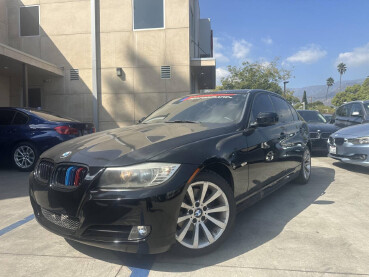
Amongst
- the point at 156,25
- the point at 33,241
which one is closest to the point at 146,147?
the point at 33,241

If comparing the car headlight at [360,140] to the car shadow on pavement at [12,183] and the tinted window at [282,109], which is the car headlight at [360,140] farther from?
the car shadow on pavement at [12,183]

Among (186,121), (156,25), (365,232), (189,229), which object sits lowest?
(365,232)

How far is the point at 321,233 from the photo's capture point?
3076 millimetres

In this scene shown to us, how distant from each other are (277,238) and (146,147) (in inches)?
65.4

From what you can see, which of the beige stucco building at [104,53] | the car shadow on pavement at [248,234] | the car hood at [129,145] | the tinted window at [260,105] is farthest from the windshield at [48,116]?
the beige stucco building at [104,53]

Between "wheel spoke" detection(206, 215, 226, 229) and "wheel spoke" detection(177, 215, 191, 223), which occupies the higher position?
"wheel spoke" detection(177, 215, 191, 223)

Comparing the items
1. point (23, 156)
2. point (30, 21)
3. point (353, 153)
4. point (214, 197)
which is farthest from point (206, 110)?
point (30, 21)

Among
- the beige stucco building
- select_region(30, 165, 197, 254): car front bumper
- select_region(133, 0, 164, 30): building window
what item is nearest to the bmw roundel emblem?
select_region(30, 165, 197, 254): car front bumper

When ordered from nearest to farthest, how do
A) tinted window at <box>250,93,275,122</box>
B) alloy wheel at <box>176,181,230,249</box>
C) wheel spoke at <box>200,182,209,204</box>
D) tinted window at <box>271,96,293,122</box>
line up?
alloy wheel at <box>176,181,230,249</box>
wheel spoke at <box>200,182,209,204</box>
tinted window at <box>250,93,275,122</box>
tinted window at <box>271,96,293,122</box>

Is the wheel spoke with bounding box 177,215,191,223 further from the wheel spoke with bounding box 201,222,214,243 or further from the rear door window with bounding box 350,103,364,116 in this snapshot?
the rear door window with bounding box 350,103,364,116

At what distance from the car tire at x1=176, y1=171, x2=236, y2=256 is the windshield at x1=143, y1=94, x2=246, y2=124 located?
3.05 feet

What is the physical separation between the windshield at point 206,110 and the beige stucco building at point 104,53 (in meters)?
9.14

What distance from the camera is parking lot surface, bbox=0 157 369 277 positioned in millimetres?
2369

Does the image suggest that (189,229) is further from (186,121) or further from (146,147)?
(186,121)
